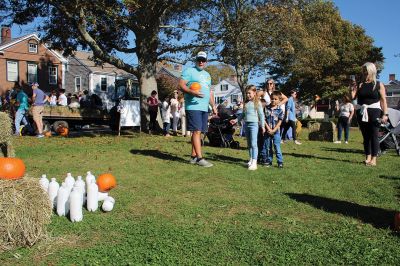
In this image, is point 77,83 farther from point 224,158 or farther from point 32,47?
point 224,158

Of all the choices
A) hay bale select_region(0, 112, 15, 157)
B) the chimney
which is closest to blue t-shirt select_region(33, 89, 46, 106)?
hay bale select_region(0, 112, 15, 157)

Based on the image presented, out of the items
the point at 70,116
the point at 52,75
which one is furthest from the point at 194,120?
the point at 52,75

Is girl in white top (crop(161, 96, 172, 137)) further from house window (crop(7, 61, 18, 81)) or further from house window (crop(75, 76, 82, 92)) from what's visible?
house window (crop(75, 76, 82, 92))

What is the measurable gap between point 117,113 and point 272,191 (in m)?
15.1

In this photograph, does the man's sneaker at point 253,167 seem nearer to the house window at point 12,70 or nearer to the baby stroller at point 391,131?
the baby stroller at point 391,131

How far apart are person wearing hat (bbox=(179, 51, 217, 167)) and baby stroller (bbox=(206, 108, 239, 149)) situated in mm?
3873

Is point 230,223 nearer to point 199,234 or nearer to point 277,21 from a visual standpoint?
point 199,234

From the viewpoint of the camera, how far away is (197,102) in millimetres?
8148

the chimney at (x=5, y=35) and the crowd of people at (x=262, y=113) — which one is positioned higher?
the chimney at (x=5, y=35)

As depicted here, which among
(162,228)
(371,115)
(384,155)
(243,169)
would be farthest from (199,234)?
(384,155)

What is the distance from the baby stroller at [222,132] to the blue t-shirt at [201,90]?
390cm

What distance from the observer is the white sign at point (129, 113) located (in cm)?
1873

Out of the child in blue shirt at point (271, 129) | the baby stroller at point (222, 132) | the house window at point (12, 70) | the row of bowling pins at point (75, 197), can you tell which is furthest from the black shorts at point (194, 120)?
the house window at point (12, 70)

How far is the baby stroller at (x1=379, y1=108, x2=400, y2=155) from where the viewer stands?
10867 mm
